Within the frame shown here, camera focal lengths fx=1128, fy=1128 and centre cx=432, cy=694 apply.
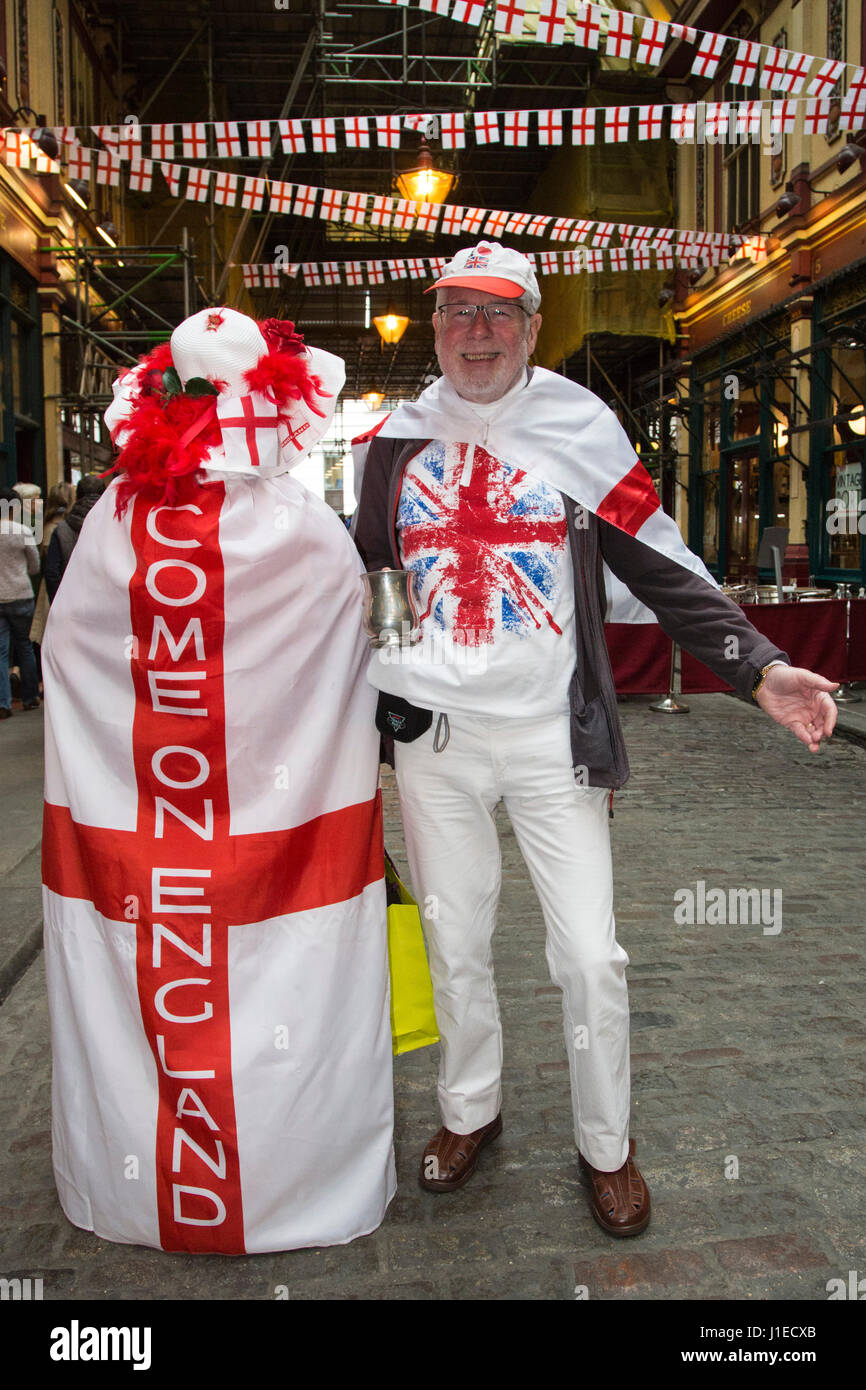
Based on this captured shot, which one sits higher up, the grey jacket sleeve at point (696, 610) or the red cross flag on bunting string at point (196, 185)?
the red cross flag on bunting string at point (196, 185)

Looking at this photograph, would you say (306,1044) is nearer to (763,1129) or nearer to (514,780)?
(514,780)

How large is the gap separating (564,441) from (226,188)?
964 centimetres

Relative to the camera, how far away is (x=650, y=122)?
9695 millimetres

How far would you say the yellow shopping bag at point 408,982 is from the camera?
278 centimetres

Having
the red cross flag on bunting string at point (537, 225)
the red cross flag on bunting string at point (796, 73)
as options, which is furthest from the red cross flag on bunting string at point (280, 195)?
the red cross flag on bunting string at point (796, 73)

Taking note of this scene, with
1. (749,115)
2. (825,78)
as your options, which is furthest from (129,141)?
(825,78)

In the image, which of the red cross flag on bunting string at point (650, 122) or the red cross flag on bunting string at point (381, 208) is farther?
the red cross flag on bunting string at point (381, 208)

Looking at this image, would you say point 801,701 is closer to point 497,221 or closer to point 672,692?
point 672,692

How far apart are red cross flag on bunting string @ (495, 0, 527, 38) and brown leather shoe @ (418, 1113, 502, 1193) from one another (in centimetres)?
766

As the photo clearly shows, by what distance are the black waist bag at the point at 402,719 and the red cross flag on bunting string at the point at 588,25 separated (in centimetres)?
681

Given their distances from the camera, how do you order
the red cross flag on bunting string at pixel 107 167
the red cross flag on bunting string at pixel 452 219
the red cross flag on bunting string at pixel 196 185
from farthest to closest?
the red cross flag on bunting string at pixel 452 219 → the red cross flag on bunting string at pixel 196 185 → the red cross flag on bunting string at pixel 107 167

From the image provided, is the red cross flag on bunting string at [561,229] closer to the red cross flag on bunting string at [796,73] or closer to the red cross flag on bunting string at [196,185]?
the red cross flag on bunting string at [196,185]

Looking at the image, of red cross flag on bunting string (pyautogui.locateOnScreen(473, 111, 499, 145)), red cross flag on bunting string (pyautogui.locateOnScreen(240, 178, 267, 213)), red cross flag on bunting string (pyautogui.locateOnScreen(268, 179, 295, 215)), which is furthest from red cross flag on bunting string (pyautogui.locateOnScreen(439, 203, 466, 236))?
red cross flag on bunting string (pyautogui.locateOnScreen(240, 178, 267, 213))

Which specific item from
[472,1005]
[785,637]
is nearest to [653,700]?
[785,637]
